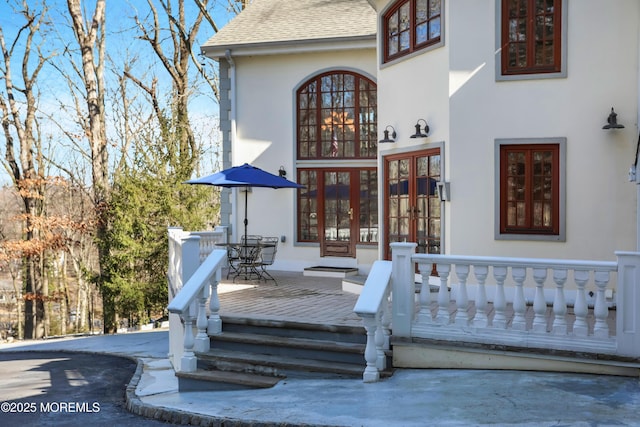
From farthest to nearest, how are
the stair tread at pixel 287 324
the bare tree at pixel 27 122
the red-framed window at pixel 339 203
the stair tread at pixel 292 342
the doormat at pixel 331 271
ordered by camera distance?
the bare tree at pixel 27 122
the red-framed window at pixel 339 203
the doormat at pixel 331 271
the stair tread at pixel 287 324
the stair tread at pixel 292 342

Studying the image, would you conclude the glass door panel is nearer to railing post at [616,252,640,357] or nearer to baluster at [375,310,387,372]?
baluster at [375,310,387,372]

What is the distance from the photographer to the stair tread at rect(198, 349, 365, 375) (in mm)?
6309

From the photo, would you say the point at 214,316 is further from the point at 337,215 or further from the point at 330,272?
the point at 337,215

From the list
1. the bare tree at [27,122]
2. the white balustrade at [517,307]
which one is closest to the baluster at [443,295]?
the white balustrade at [517,307]

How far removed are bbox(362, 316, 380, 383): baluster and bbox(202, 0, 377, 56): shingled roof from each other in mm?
7629

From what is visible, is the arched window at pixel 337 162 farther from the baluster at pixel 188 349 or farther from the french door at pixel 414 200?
the baluster at pixel 188 349

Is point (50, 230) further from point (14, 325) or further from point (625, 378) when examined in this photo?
point (625, 378)

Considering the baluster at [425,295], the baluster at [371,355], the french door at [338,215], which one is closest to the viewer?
the baluster at [371,355]

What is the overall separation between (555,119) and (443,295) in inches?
139

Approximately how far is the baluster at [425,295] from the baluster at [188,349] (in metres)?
2.52

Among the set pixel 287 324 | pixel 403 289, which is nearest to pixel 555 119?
pixel 403 289

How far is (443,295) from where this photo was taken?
20.5ft

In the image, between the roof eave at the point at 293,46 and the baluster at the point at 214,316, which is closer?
the baluster at the point at 214,316

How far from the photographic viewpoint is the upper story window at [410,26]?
363 inches
